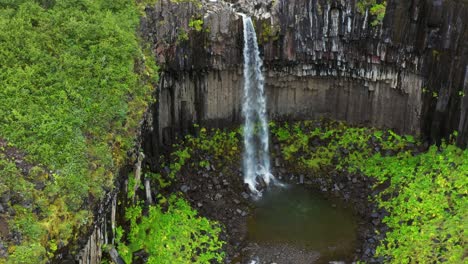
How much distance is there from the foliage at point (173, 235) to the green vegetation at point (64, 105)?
153 inches

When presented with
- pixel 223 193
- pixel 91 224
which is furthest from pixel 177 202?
pixel 91 224

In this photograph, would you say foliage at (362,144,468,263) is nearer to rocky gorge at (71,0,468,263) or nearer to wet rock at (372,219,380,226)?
wet rock at (372,219,380,226)

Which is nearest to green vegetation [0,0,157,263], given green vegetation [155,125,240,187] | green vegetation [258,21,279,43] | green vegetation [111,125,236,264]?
green vegetation [111,125,236,264]

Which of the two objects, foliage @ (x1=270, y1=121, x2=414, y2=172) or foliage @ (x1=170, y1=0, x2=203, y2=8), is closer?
foliage @ (x1=170, y1=0, x2=203, y2=8)

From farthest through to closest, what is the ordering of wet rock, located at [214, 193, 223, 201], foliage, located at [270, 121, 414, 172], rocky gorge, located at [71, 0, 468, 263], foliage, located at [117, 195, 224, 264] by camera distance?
foliage, located at [270, 121, 414, 172], wet rock, located at [214, 193, 223, 201], rocky gorge, located at [71, 0, 468, 263], foliage, located at [117, 195, 224, 264]

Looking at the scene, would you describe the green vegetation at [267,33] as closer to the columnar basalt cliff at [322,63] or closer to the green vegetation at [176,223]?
the columnar basalt cliff at [322,63]

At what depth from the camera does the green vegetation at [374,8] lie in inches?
1016

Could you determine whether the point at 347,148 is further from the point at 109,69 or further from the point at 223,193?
the point at 109,69

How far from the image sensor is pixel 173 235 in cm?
2181

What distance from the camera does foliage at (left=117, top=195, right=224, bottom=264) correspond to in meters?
19.8

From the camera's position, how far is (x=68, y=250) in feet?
45.5

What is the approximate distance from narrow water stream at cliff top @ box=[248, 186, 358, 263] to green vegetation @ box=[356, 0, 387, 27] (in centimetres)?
986

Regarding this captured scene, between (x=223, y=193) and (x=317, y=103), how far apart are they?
8.34 m

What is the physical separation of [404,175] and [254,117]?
361 inches
